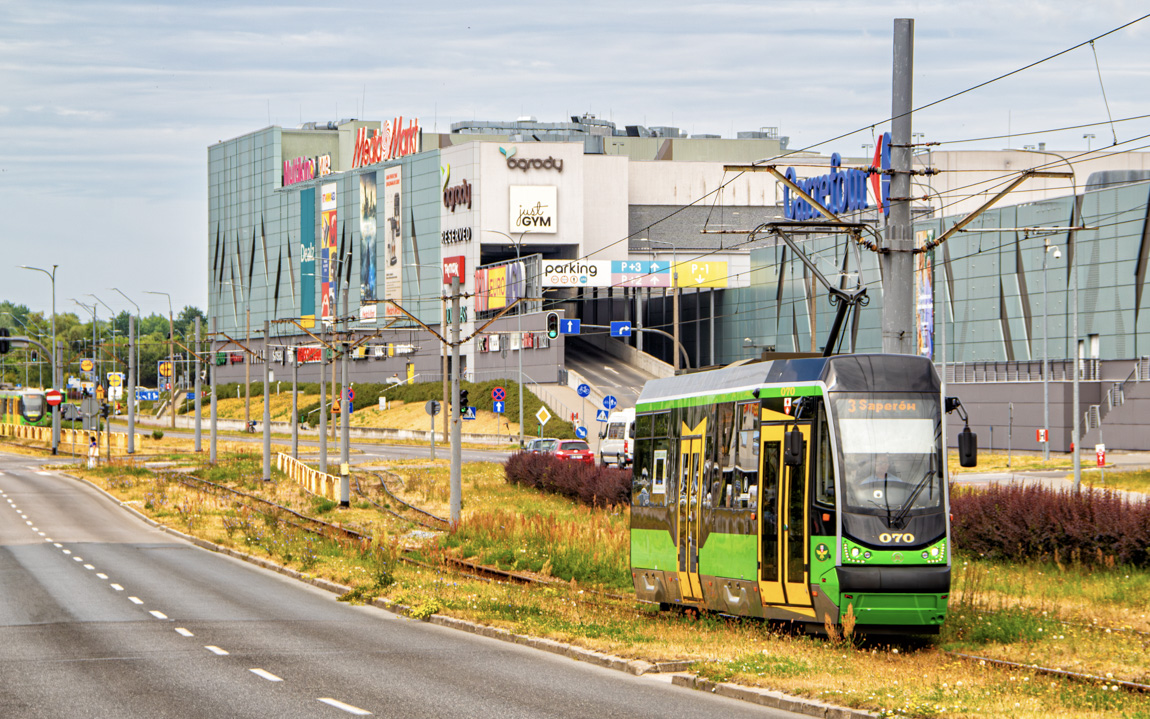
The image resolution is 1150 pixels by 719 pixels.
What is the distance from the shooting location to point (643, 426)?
67.4 feet

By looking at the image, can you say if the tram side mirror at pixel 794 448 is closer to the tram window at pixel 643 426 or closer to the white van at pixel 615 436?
the tram window at pixel 643 426

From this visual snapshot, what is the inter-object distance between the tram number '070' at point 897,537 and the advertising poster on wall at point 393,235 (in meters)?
109

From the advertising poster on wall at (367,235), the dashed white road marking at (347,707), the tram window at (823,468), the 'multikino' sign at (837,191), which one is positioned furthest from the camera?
the advertising poster on wall at (367,235)

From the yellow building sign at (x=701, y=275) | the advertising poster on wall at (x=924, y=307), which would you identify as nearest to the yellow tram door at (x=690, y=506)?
the advertising poster on wall at (x=924, y=307)

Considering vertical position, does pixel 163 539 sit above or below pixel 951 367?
below

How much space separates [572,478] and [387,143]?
90.1 metres

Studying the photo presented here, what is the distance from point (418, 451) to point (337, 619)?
60.1m

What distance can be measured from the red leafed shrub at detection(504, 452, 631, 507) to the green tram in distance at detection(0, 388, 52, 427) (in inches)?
2724

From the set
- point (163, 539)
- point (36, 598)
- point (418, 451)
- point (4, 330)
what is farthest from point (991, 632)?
point (418, 451)

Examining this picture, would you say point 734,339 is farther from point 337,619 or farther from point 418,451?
point 337,619

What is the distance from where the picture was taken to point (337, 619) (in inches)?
773

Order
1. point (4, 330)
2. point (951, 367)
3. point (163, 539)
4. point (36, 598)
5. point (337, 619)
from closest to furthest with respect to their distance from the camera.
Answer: point (337, 619)
point (36, 598)
point (163, 539)
point (4, 330)
point (951, 367)

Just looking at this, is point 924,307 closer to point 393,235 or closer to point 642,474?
point 642,474

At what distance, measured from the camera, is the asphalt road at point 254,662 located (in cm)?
1192
